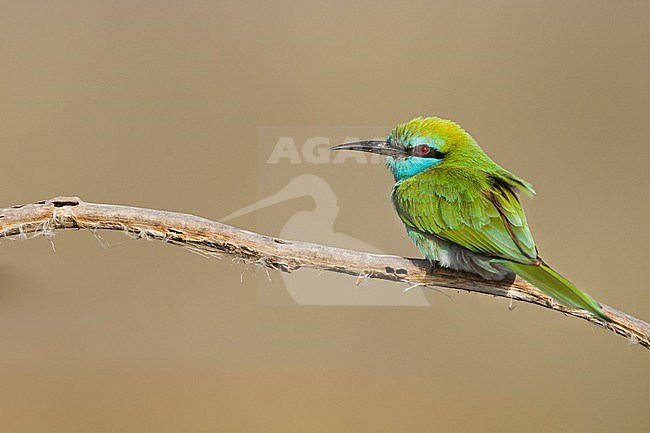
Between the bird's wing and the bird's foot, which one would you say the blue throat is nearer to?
the bird's wing

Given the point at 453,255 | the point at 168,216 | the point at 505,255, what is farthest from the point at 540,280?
the point at 168,216

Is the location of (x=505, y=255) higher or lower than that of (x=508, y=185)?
lower

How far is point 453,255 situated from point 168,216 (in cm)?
62

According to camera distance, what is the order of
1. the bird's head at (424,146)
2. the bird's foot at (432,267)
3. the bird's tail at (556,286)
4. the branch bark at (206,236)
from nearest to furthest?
the bird's tail at (556,286) < the branch bark at (206,236) < the bird's foot at (432,267) < the bird's head at (424,146)

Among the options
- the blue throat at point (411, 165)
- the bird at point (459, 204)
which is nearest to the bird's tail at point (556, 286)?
the bird at point (459, 204)

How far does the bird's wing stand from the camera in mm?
1347

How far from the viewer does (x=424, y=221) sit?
147 cm

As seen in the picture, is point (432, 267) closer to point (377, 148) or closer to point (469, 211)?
point (469, 211)

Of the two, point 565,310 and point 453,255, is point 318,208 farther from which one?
point 565,310

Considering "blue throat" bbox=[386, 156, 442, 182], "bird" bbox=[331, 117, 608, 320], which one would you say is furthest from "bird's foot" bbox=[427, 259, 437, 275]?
"blue throat" bbox=[386, 156, 442, 182]

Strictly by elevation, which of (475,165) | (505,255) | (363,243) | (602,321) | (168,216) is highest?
(363,243)

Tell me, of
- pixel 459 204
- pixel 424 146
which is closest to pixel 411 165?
pixel 424 146

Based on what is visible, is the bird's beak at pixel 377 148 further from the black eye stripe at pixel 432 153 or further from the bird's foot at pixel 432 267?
the bird's foot at pixel 432 267

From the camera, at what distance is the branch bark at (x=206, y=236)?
1312mm
